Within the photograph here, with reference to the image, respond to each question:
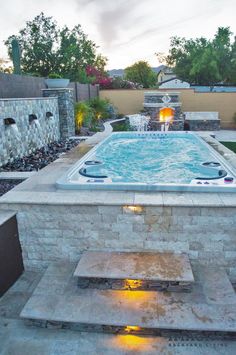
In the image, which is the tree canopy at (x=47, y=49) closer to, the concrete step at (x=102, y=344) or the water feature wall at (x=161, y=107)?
the water feature wall at (x=161, y=107)

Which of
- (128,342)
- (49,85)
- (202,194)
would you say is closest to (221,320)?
(128,342)

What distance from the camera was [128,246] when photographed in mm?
3654

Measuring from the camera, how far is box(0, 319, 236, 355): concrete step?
2637 mm

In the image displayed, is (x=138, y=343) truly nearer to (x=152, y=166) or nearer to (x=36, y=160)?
(x=152, y=166)

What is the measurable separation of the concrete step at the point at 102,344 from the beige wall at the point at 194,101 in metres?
16.0

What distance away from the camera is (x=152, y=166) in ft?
22.0

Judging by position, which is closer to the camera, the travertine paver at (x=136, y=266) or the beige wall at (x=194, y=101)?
the travertine paver at (x=136, y=266)

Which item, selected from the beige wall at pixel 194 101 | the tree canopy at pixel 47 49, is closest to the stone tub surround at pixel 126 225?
the beige wall at pixel 194 101

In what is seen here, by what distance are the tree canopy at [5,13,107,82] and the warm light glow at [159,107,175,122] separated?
6898 millimetres

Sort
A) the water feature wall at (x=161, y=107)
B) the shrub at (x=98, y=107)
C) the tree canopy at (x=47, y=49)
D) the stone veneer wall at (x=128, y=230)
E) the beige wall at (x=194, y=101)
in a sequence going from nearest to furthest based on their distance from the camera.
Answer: the stone veneer wall at (x=128, y=230) → the water feature wall at (x=161, y=107) → the shrub at (x=98, y=107) → the beige wall at (x=194, y=101) → the tree canopy at (x=47, y=49)

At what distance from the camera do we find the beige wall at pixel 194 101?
17.1 m

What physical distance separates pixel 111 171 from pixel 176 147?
10.6 ft

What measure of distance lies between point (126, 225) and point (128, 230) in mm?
70

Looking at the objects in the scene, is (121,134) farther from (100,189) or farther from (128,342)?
(128,342)
